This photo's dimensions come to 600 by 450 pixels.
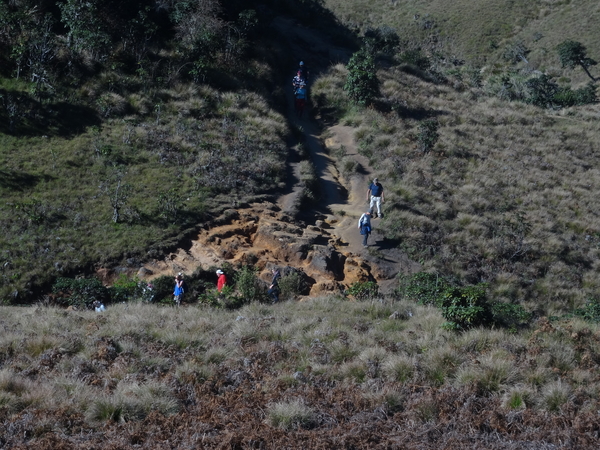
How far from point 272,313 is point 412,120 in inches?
646

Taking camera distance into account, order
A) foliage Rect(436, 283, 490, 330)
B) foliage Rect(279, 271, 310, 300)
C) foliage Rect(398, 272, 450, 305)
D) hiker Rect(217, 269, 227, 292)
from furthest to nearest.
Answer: foliage Rect(279, 271, 310, 300) → hiker Rect(217, 269, 227, 292) → foliage Rect(398, 272, 450, 305) → foliage Rect(436, 283, 490, 330)

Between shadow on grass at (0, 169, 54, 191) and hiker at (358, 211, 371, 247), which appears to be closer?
shadow on grass at (0, 169, 54, 191)

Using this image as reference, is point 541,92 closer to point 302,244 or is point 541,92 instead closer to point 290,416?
point 302,244

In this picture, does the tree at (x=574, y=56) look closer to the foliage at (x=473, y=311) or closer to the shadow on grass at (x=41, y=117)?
the shadow on grass at (x=41, y=117)

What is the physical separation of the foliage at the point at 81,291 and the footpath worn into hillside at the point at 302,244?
4.09ft

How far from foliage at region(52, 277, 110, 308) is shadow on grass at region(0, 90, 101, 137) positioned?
649cm

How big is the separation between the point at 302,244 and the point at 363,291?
2.67 meters

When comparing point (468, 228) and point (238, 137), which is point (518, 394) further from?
point (238, 137)

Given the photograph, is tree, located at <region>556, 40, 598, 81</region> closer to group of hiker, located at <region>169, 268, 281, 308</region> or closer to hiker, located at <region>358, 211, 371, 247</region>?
hiker, located at <region>358, 211, 371, 247</region>

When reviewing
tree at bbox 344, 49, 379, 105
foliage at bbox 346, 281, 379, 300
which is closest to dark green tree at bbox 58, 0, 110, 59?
tree at bbox 344, 49, 379, 105

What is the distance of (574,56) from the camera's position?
38.6 meters

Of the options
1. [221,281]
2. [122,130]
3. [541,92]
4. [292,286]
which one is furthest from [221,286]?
[541,92]

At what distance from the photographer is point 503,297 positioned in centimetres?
1508

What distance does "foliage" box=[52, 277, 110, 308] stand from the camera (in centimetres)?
1234
